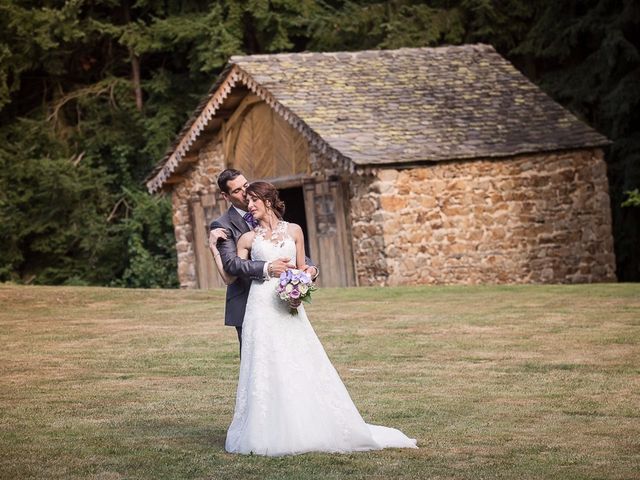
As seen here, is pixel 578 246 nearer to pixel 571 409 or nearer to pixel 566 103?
pixel 566 103

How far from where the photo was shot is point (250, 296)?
970 centimetres

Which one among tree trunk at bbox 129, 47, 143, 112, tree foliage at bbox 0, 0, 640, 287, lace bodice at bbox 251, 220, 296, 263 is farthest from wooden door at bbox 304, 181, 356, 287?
lace bodice at bbox 251, 220, 296, 263

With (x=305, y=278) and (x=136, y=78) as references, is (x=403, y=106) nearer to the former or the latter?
(x=136, y=78)

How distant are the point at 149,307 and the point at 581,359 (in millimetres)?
8449

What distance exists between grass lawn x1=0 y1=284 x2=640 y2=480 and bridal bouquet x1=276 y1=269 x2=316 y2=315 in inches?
43.1

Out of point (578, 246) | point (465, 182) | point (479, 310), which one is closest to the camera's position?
point (479, 310)

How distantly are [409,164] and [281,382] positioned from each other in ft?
52.2

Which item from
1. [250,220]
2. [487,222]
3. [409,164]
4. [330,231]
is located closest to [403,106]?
[409,164]

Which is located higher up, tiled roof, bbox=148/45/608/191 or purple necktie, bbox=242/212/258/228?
tiled roof, bbox=148/45/608/191

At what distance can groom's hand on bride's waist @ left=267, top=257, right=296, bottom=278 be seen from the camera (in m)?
9.52

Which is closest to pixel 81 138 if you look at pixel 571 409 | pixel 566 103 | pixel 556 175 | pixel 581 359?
pixel 566 103

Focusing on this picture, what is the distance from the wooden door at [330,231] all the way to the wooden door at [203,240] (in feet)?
10.6

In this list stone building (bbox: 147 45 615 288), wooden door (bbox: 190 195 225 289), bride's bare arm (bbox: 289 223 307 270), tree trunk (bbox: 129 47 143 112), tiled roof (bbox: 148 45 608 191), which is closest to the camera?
bride's bare arm (bbox: 289 223 307 270)

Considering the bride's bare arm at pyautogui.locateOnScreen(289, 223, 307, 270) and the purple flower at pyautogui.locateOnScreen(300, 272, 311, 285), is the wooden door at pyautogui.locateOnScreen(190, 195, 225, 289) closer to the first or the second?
the bride's bare arm at pyautogui.locateOnScreen(289, 223, 307, 270)
